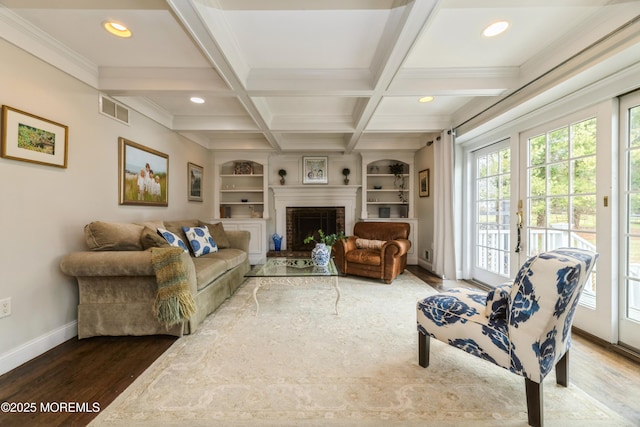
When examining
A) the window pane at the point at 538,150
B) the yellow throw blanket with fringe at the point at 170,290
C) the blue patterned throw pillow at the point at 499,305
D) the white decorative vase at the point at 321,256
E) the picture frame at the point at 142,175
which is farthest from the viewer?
the white decorative vase at the point at 321,256

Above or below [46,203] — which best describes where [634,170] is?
above

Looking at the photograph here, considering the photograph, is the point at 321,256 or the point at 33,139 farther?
the point at 321,256

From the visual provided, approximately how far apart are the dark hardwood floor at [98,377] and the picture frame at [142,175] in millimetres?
1523

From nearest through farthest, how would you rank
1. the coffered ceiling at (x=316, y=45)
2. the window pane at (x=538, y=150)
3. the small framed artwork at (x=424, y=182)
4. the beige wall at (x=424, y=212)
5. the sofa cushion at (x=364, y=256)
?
the coffered ceiling at (x=316, y=45) → the window pane at (x=538, y=150) → the sofa cushion at (x=364, y=256) → the beige wall at (x=424, y=212) → the small framed artwork at (x=424, y=182)

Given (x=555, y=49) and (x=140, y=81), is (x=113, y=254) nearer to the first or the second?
(x=140, y=81)

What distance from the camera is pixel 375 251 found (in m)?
3.88

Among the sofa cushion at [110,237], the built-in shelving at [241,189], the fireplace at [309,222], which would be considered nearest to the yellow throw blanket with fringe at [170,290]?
the sofa cushion at [110,237]

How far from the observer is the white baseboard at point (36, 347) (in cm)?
168

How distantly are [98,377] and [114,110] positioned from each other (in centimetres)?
248

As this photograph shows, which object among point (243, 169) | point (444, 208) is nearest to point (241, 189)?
point (243, 169)

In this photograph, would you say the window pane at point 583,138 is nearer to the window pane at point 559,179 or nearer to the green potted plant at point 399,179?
the window pane at point 559,179

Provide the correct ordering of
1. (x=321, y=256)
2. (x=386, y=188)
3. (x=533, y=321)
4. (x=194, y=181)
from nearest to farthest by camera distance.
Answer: (x=533, y=321) < (x=321, y=256) < (x=194, y=181) < (x=386, y=188)

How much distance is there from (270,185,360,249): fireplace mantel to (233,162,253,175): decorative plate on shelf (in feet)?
2.04

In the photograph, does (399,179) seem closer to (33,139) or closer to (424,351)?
(424,351)
